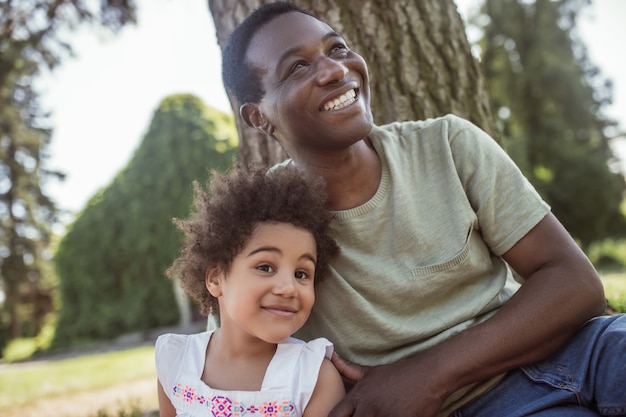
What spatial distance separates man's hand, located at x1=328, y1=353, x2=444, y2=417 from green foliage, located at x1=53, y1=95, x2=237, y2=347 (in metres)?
9.98

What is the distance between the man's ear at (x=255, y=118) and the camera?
2.49 m

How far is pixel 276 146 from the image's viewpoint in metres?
3.24

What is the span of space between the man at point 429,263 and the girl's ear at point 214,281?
365mm

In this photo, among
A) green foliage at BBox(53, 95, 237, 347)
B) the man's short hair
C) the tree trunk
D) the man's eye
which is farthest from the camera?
green foliage at BBox(53, 95, 237, 347)

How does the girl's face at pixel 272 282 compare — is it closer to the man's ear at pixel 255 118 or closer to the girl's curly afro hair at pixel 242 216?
the girl's curly afro hair at pixel 242 216

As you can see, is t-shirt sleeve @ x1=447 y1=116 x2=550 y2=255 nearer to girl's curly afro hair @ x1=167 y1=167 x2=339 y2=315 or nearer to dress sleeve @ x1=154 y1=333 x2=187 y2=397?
girl's curly afro hair @ x1=167 y1=167 x2=339 y2=315

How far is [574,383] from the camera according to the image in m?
1.80

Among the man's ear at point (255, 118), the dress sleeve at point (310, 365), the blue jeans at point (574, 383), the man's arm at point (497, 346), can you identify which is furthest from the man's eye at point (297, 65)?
the blue jeans at point (574, 383)

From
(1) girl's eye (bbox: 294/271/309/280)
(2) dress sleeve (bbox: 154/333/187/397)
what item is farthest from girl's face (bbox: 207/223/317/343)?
(2) dress sleeve (bbox: 154/333/187/397)

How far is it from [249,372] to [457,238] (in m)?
0.85

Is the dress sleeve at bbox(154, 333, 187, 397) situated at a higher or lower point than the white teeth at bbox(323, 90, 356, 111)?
lower

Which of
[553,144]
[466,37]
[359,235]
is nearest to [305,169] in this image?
[359,235]

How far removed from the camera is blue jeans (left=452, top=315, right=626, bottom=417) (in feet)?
5.60

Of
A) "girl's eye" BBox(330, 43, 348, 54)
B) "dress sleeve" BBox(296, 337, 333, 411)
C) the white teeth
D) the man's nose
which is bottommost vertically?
"dress sleeve" BBox(296, 337, 333, 411)
